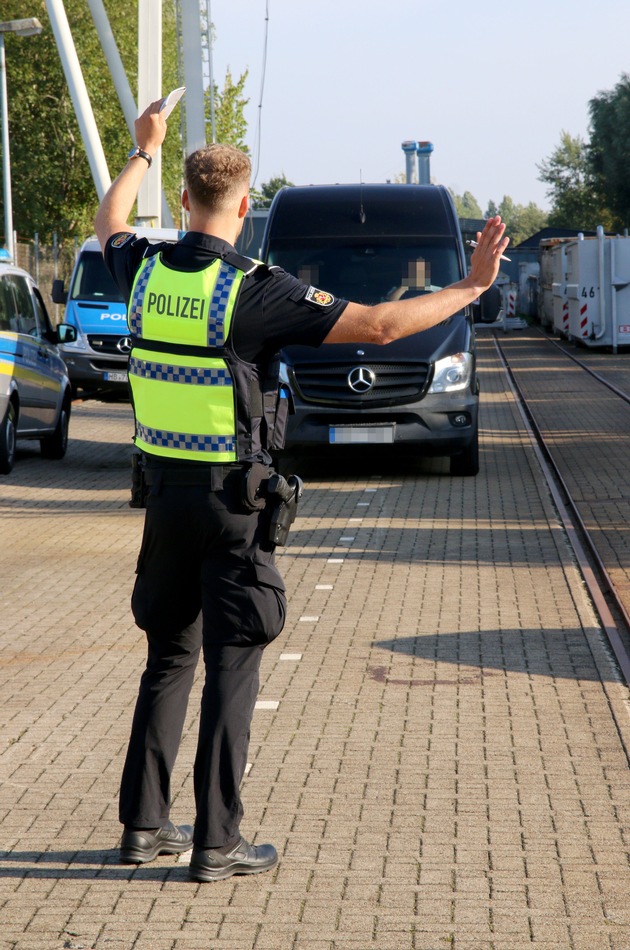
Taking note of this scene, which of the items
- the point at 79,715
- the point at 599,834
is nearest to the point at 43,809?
the point at 79,715

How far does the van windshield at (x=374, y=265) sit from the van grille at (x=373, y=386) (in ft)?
3.31

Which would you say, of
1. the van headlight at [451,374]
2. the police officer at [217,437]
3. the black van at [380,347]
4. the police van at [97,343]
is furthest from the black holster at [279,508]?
the police van at [97,343]

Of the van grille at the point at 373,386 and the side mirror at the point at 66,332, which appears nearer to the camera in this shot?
the van grille at the point at 373,386

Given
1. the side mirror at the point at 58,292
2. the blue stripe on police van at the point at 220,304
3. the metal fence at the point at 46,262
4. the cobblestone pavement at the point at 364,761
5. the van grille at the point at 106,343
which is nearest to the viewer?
the cobblestone pavement at the point at 364,761

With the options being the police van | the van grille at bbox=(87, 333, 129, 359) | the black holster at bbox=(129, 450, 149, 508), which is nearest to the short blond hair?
the black holster at bbox=(129, 450, 149, 508)

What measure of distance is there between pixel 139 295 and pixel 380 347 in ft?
29.6

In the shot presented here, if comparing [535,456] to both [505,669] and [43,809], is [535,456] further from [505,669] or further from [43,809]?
[43,809]

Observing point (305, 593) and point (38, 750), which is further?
point (305, 593)

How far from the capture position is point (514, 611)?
25.1 feet

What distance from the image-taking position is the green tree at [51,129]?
143 feet

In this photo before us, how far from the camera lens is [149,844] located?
415 centimetres

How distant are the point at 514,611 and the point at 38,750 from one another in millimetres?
3187

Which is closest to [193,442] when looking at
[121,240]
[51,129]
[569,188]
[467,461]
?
[121,240]

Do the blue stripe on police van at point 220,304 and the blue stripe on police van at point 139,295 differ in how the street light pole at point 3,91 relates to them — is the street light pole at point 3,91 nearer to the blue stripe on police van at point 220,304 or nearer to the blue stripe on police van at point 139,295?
the blue stripe on police van at point 139,295
